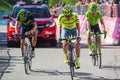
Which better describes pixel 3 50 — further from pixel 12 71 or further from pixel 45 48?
pixel 12 71

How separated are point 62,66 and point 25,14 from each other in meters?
2.14

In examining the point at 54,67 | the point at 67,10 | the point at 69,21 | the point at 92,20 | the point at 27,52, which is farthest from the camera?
the point at 92,20

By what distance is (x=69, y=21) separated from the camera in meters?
13.4

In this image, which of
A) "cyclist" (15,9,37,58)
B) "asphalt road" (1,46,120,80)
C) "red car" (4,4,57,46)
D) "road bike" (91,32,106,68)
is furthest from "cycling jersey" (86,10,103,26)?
"red car" (4,4,57,46)

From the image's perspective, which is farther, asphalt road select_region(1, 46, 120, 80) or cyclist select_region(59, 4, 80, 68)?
cyclist select_region(59, 4, 80, 68)

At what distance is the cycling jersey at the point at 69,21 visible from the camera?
13.3 m

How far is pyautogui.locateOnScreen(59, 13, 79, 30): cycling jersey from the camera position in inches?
523

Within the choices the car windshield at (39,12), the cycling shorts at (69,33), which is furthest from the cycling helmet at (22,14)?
the car windshield at (39,12)

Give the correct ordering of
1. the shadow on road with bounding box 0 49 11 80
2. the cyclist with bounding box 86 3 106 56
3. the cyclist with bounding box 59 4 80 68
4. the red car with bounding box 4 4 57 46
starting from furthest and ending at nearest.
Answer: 1. the red car with bounding box 4 4 57 46
2. the cyclist with bounding box 86 3 106 56
3. the shadow on road with bounding box 0 49 11 80
4. the cyclist with bounding box 59 4 80 68

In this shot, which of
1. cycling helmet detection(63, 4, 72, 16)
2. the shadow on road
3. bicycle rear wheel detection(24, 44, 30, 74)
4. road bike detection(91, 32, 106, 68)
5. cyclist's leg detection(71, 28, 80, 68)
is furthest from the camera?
road bike detection(91, 32, 106, 68)

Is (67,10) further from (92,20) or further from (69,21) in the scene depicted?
(92,20)

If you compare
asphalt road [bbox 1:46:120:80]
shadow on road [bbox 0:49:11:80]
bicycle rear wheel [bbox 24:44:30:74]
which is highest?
bicycle rear wheel [bbox 24:44:30:74]

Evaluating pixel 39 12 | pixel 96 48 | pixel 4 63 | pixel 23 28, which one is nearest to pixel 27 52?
pixel 23 28

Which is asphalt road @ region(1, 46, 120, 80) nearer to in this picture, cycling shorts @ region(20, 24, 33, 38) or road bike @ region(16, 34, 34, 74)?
road bike @ region(16, 34, 34, 74)
